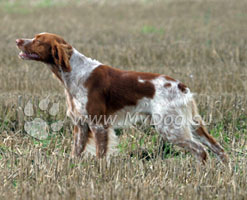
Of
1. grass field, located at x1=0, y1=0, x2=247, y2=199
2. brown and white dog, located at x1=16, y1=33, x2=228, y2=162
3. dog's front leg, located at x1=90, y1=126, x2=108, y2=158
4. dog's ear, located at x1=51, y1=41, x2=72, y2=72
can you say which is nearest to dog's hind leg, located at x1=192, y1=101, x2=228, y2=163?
brown and white dog, located at x1=16, y1=33, x2=228, y2=162

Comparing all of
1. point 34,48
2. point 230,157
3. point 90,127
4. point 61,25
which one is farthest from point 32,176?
point 61,25

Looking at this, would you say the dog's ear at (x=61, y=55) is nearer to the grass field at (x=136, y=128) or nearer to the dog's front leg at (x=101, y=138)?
the dog's front leg at (x=101, y=138)

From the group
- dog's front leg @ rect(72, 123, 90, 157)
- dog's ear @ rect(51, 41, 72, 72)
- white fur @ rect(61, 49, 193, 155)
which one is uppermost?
dog's ear @ rect(51, 41, 72, 72)

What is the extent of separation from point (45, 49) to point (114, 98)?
87 cm

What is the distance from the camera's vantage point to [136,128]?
5.58m

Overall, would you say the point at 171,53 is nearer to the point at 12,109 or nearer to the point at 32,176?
the point at 12,109

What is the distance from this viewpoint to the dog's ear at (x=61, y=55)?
4.68 metres

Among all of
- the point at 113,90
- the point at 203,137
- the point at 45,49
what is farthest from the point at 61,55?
the point at 203,137

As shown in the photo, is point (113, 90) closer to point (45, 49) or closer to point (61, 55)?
point (61, 55)

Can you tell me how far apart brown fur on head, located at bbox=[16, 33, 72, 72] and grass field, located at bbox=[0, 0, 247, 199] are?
0.94 meters

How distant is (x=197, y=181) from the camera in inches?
154

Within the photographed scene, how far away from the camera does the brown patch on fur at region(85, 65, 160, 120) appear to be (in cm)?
472

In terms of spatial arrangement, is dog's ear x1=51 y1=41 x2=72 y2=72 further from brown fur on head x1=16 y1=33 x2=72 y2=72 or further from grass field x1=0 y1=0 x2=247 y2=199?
grass field x1=0 y1=0 x2=247 y2=199

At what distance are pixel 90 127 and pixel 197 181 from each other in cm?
139
